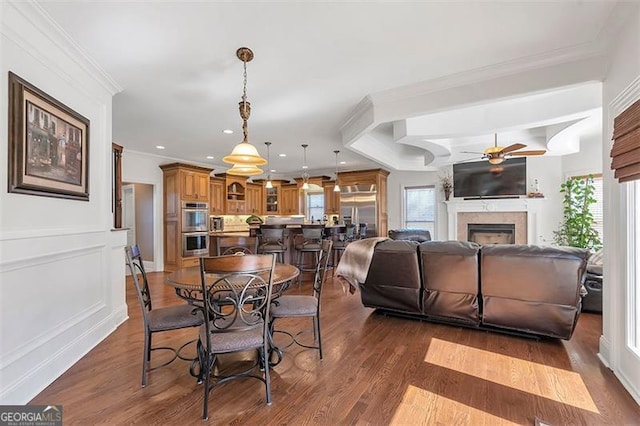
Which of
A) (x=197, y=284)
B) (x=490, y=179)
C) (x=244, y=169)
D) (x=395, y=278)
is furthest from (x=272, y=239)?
(x=490, y=179)

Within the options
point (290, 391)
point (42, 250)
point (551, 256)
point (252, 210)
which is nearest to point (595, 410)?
point (551, 256)

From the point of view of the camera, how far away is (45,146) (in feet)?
7.34

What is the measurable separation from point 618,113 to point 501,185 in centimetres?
477

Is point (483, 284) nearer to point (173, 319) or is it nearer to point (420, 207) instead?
point (173, 319)

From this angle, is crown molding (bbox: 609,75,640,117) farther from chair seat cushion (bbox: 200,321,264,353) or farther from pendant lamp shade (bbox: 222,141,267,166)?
chair seat cushion (bbox: 200,321,264,353)

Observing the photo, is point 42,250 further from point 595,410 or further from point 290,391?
point 595,410

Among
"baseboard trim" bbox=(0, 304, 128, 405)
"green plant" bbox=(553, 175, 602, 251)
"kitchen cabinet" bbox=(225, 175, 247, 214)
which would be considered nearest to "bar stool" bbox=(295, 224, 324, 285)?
"baseboard trim" bbox=(0, 304, 128, 405)

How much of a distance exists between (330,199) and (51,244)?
21.8 ft

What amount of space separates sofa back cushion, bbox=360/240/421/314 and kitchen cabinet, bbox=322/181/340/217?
15.8 ft

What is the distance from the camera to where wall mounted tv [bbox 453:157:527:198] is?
6.46 m

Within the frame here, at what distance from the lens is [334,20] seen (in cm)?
215

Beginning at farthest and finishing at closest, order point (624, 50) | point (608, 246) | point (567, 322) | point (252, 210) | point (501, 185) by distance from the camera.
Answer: point (252, 210)
point (501, 185)
point (567, 322)
point (608, 246)
point (624, 50)

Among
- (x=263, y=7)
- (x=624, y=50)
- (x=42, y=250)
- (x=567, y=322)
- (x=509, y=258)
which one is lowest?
(x=567, y=322)

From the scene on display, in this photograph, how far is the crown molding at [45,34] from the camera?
6.25ft
